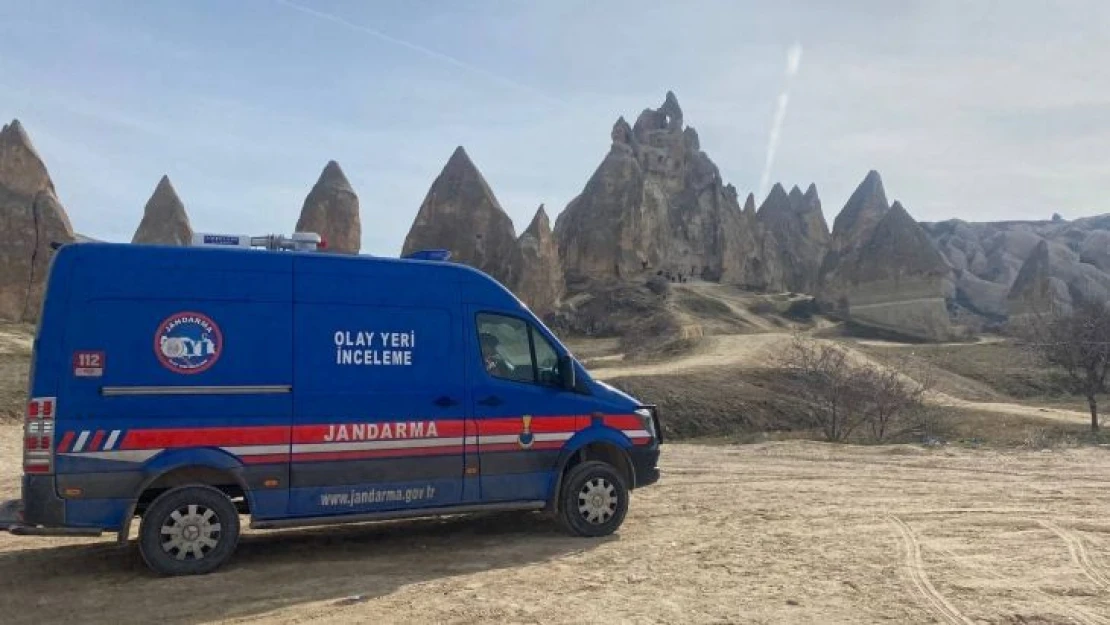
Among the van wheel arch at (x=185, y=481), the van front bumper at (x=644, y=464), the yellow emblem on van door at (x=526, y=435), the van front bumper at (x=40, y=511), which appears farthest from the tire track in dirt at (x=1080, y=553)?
the van front bumper at (x=40, y=511)

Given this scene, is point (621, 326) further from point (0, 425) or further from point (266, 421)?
point (266, 421)

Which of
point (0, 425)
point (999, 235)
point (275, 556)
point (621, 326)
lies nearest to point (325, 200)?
point (621, 326)

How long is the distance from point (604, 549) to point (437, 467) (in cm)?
176

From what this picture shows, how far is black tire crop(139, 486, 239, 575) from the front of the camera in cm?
714

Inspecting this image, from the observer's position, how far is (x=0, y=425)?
64.7ft

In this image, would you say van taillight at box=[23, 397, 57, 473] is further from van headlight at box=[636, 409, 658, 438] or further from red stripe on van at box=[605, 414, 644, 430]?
van headlight at box=[636, 409, 658, 438]

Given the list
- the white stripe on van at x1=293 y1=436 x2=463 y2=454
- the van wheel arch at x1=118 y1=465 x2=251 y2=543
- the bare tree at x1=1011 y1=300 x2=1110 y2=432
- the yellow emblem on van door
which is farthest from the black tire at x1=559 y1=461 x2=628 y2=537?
the bare tree at x1=1011 y1=300 x2=1110 y2=432

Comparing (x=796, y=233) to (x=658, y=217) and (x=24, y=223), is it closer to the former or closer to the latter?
(x=658, y=217)

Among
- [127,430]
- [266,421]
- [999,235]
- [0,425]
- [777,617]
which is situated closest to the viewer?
[777,617]

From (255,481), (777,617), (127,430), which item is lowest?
(777,617)

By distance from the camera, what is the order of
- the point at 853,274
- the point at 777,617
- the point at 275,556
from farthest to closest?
the point at 853,274, the point at 275,556, the point at 777,617

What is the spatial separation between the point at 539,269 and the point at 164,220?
80.4ft

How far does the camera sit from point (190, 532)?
727 cm

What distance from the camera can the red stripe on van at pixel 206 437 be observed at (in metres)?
7.10
